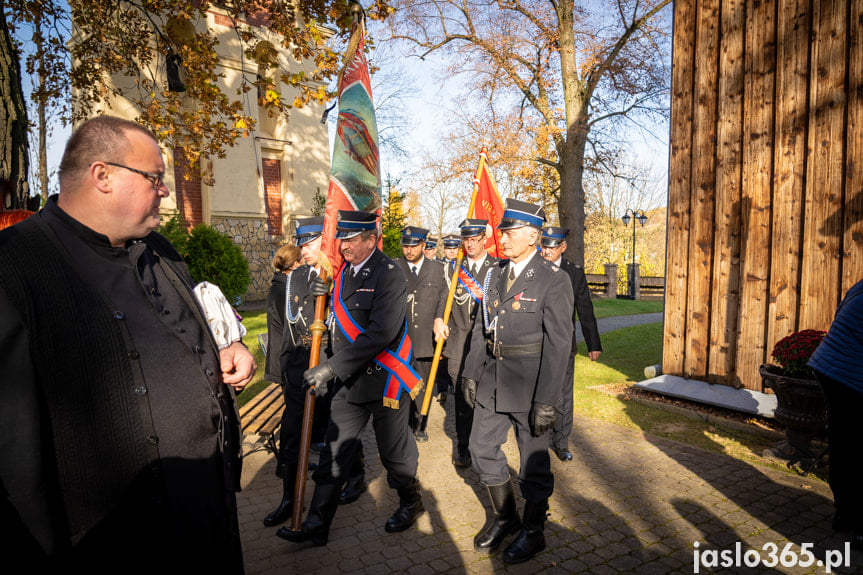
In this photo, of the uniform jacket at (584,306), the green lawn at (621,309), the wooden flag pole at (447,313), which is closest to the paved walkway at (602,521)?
the wooden flag pole at (447,313)

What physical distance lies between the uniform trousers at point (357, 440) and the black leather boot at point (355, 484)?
694mm

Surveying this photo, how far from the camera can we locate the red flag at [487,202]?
6.10 meters

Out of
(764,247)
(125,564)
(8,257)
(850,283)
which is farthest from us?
(764,247)

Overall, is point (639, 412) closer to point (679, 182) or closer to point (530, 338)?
point (679, 182)

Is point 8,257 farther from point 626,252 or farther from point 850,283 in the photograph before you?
point 626,252

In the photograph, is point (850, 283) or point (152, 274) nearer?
point (152, 274)

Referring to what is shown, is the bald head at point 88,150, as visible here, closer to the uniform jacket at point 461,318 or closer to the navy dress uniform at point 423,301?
the uniform jacket at point 461,318

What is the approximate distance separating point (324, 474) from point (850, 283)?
19.6 ft

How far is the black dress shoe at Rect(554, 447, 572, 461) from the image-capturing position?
5.38 metres

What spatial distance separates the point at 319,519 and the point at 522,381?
1.79 meters

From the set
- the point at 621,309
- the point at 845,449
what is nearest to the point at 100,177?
the point at 845,449

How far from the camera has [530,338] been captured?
12.5 ft

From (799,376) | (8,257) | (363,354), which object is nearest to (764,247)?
(799,376)

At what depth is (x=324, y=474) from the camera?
377cm
